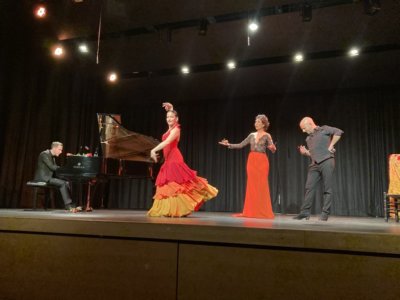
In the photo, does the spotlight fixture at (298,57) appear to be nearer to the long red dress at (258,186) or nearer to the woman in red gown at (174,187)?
the long red dress at (258,186)

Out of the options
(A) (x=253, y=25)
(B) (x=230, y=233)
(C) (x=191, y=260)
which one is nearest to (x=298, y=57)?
(A) (x=253, y=25)

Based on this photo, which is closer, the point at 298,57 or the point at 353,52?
the point at 353,52

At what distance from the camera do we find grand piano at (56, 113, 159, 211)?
6.09 metres

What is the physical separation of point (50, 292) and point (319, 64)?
7109mm

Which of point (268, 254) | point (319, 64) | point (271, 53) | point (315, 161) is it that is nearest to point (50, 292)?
point (268, 254)

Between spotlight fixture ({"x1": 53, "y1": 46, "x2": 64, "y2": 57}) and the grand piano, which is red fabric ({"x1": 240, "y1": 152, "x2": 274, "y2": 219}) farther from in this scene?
spotlight fixture ({"x1": 53, "y1": 46, "x2": 64, "y2": 57})

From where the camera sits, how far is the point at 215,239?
2523 mm

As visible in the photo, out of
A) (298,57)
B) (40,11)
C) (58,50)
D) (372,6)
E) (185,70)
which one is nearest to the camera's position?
(372,6)

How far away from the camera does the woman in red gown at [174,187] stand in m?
4.18

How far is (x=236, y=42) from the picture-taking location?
711 centimetres

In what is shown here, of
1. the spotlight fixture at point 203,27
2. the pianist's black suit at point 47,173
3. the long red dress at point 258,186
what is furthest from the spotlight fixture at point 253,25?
the pianist's black suit at point 47,173

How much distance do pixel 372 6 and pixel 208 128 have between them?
617cm

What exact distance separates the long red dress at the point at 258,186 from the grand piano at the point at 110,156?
2146mm

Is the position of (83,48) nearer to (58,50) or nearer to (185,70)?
(58,50)
